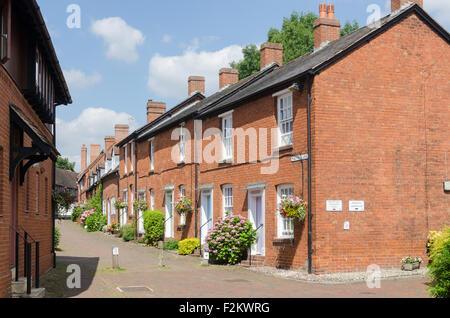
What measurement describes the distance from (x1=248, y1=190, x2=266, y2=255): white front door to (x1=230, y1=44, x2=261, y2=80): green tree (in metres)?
30.8

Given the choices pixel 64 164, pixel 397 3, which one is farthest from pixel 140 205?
pixel 64 164

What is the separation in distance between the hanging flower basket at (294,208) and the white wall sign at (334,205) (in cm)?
A: 71

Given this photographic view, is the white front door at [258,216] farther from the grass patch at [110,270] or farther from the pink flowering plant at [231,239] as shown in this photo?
the grass patch at [110,270]

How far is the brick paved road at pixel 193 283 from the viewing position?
1315cm

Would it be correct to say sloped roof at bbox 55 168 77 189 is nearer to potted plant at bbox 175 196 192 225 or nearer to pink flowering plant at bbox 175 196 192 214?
potted plant at bbox 175 196 192 225

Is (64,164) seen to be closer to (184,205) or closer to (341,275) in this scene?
(184,205)

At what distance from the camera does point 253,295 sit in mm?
13000

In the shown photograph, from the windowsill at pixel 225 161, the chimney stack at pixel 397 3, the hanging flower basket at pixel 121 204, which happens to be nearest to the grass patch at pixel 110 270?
the windowsill at pixel 225 161

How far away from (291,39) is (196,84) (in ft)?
52.1

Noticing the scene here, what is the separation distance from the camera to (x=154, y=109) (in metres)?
41.2

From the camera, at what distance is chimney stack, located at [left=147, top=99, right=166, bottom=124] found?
41.1m

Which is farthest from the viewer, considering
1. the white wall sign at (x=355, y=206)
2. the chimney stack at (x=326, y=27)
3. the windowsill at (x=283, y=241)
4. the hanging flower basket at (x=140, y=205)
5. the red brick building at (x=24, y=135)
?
the hanging flower basket at (x=140, y=205)

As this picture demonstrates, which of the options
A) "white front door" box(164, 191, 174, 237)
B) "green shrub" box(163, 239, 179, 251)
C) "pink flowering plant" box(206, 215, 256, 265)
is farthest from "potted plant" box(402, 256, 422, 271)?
"white front door" box(164, 191, 174, 237)

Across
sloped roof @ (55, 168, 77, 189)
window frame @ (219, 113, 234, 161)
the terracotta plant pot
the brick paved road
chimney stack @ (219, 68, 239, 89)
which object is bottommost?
the brick paved road
